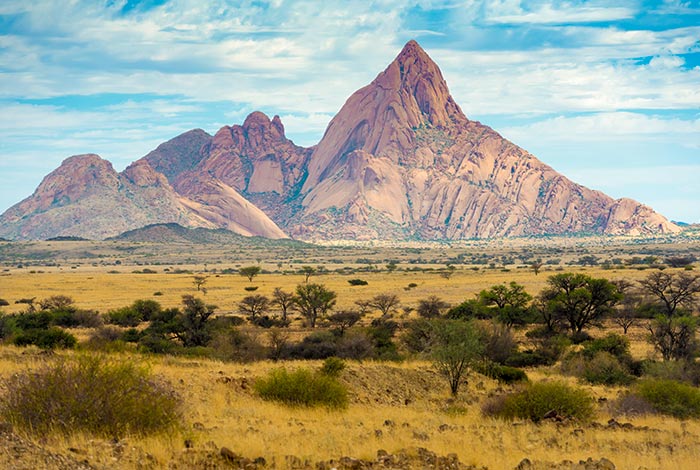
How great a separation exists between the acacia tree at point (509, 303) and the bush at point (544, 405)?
2466 cm

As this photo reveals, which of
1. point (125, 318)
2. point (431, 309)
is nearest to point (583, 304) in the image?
point (431, 309)

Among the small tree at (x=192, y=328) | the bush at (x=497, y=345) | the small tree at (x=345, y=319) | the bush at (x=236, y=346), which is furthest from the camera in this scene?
the small tree at (x=345, y=319)

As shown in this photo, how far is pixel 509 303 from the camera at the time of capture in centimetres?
4731

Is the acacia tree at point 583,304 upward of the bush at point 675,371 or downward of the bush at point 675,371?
upward

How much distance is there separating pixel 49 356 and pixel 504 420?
43.0 ft

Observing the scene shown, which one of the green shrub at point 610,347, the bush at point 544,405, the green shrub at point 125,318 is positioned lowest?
the green shrub at point 125,318

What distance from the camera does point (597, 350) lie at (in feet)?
104

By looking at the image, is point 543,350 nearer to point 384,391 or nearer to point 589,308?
point 589,308

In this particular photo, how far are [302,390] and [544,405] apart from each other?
6130 millimetres

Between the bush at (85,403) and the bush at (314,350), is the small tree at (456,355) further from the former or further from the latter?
the bush at (85,403)

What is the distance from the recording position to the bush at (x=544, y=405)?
17531 mm

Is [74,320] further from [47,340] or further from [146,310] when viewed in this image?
[47,340]

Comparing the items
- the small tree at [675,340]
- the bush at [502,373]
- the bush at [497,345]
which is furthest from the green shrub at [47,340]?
the small tree at [675,340]

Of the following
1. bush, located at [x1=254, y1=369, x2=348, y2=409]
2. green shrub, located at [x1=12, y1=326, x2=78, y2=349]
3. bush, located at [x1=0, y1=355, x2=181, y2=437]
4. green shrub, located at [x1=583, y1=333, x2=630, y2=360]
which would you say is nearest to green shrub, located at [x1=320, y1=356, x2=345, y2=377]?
bush, located at [x1=254, y1=369, x2=348, y2=409]
